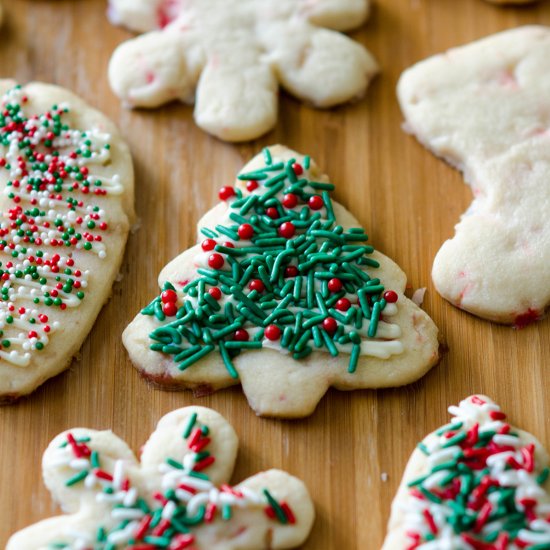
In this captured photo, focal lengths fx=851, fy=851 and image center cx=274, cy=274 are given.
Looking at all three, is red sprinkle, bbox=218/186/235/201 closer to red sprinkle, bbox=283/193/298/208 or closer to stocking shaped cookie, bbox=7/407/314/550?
red sprinkle, bbox=283/193/298/208

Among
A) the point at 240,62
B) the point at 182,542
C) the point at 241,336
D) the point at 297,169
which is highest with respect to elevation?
the point at 240,62

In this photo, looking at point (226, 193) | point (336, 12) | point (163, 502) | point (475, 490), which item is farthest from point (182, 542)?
point (336, 12)

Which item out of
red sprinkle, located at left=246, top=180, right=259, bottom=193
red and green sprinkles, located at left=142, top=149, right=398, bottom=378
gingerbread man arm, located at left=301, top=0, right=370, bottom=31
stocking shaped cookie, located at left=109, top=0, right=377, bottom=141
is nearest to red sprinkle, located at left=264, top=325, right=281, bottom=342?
red and green sprinkles, located at left=142, top=149, right=398, bottom=378

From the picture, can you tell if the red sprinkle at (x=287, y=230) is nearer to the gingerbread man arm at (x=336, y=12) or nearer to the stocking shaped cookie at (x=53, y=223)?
the stocking shaped cookie at (x=53, y=223)

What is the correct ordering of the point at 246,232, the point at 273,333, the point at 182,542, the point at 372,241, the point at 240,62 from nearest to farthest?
the point at 182,542, the point at 273,333, the point at 246,232, the point at 372,241, the point at 240,62

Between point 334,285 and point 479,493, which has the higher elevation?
point 334,285

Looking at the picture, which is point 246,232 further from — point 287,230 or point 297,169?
point 297,169
